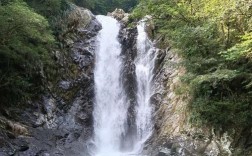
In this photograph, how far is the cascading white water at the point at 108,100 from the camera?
1642 centimetres

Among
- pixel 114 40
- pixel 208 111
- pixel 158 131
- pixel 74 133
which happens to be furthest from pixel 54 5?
pixel 208 111

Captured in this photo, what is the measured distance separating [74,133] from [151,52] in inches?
268

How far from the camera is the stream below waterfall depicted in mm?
16141

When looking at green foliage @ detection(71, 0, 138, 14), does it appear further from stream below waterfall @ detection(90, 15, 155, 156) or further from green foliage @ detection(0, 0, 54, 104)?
green foliage @ detection(0, 0, 54, 104)

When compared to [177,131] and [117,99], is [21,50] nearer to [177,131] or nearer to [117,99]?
[117,99]

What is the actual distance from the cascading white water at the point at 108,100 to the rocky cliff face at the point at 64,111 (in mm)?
484

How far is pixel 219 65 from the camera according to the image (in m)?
11.6

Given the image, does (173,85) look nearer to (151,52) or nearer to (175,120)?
(175,120)

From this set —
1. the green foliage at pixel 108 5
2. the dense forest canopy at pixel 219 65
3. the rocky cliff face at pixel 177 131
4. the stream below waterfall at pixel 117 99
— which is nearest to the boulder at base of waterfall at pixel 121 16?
the stream below waterfall at pixel 117 99

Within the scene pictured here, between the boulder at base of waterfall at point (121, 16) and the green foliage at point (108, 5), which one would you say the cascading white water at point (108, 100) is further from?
the green foliage at point (108, 5)

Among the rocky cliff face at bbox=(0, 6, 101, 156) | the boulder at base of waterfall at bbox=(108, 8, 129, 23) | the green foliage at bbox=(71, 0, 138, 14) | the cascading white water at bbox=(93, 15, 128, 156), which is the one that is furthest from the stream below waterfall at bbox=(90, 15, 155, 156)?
the green foliage at bbox=(71, 0, 138, 14)

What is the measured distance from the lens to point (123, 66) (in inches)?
766

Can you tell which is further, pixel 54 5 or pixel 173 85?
pixel 54 5

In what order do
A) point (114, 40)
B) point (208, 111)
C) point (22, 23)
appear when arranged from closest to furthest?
point (208, 111) → point (22, 23) → point (114, 40)
